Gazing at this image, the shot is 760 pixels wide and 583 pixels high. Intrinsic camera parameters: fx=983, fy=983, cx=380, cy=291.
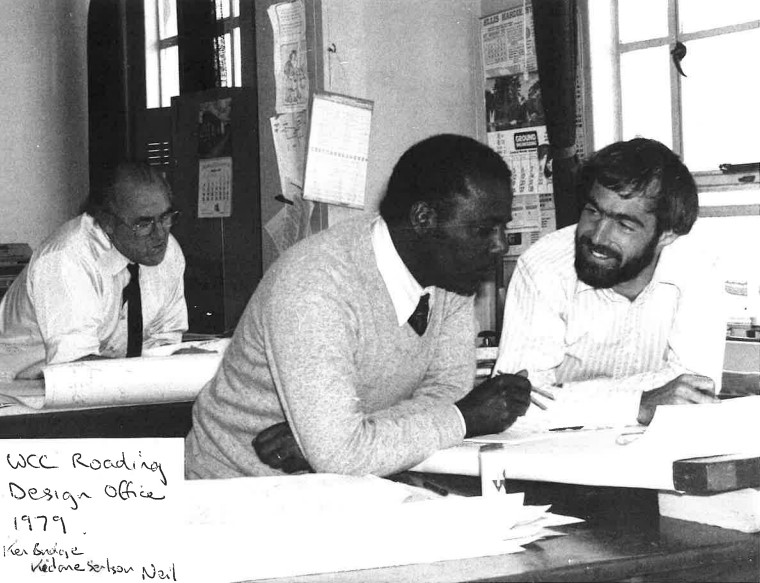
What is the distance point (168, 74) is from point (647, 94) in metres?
2.66

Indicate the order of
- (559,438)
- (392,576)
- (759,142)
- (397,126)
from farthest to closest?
(397,126) < (759,142) < (559,438) < (392,576)

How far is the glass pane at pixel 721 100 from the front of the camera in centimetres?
298

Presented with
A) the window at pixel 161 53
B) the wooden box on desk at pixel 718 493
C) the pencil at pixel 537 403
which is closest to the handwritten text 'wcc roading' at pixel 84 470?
the wooden box on desk at pixel 718 493

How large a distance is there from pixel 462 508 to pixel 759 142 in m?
2.35

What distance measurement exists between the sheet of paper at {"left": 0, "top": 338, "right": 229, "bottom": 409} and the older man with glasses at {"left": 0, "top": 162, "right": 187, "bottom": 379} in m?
0.63

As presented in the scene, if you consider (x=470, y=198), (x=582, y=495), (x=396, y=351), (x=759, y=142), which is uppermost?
(x=759, y=142)

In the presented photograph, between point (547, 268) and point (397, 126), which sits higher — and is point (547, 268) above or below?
below

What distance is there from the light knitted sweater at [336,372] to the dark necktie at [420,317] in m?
0.02

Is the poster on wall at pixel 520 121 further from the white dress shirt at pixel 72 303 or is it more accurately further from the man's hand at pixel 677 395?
the man's hand at pixel 677 395

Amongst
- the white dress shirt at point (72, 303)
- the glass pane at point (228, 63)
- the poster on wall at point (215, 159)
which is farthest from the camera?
the glass pane at point (228, 63)

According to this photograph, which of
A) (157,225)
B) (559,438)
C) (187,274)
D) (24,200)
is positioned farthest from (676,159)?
(24,200)

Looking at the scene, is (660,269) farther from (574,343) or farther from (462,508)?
(462,508)

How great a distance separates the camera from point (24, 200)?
518 centimetres
